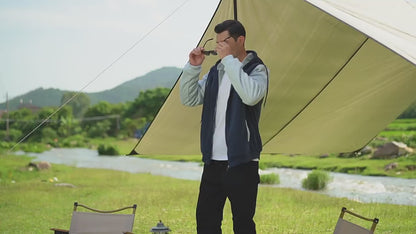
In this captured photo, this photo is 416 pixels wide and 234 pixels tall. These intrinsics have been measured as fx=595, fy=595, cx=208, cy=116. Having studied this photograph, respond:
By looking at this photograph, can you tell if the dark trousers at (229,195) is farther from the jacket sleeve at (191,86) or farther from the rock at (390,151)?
the rock at (390,151)

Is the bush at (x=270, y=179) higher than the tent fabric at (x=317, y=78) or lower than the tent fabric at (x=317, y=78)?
lower

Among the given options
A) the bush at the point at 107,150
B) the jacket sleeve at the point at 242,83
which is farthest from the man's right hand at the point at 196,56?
the bush at the point at 107,150

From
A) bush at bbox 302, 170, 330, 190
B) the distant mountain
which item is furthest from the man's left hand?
the distant mountain

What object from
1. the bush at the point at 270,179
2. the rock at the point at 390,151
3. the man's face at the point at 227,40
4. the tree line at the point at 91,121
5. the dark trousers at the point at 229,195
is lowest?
the dark trousers at the point at 229,195

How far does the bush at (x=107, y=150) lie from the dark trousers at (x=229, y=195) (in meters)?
38.8

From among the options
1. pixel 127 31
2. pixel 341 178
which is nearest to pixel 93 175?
pixel 341 178

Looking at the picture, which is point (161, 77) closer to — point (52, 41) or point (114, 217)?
point (52, 41)

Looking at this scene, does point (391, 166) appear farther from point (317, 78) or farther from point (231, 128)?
point (231, 128)

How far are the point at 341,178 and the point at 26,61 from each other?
35.8 meters

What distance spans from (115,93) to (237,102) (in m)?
82.4

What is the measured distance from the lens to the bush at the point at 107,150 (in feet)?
136

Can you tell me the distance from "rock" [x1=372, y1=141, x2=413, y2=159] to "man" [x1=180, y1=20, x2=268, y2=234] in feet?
74.1

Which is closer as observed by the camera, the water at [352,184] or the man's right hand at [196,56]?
the man's right hand at [196,56]

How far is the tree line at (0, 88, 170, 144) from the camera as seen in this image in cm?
4656
